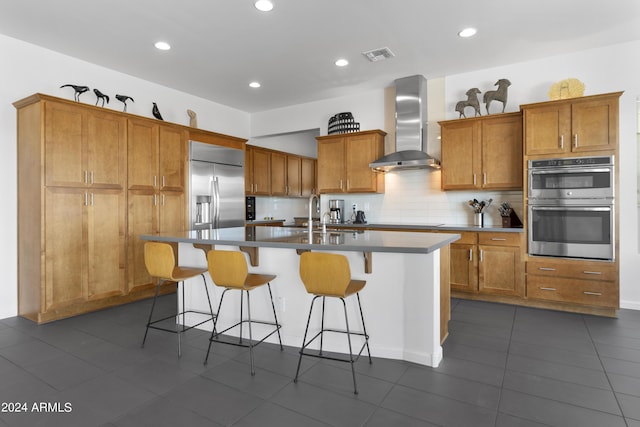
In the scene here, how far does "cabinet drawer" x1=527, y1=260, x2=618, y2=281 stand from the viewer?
3.65 m

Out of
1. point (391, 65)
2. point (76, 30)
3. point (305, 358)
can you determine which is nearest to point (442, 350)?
point (305, 358)

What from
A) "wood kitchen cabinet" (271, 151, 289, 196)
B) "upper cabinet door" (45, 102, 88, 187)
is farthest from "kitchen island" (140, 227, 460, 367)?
"wood kitchen cabinet" (271, 151, 289, 196)

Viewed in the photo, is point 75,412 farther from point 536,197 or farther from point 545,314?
point 536,197

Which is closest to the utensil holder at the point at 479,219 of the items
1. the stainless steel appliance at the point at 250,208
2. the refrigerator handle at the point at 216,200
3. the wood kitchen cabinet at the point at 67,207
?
the refrigerator handle at the point at 216,200

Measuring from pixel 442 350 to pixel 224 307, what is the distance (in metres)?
1.89

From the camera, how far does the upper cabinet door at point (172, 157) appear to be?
4.58 m

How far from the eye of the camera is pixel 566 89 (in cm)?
399

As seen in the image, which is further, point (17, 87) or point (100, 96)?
point (100, 96)

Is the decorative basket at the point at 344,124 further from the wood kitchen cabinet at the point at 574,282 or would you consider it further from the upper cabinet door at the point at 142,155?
the wood kitchen cabinet at the point at 574,282

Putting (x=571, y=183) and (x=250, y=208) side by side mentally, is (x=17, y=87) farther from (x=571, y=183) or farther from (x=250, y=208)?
(x=571, y=183)

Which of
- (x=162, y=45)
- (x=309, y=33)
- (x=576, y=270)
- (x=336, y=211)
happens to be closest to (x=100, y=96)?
(x=162, y=45)

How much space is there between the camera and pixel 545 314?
3.76 metres

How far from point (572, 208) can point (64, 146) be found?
5.35 meters

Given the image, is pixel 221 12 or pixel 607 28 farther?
pixel 607 28
